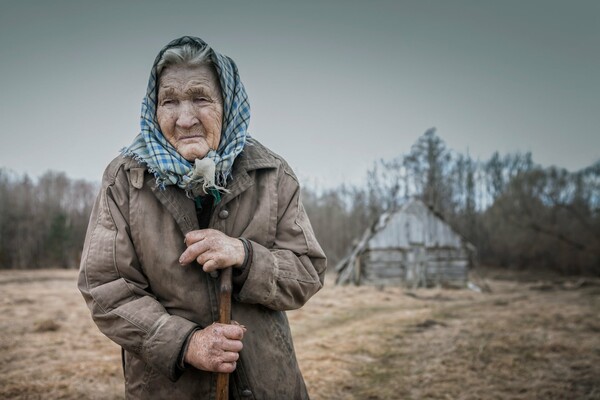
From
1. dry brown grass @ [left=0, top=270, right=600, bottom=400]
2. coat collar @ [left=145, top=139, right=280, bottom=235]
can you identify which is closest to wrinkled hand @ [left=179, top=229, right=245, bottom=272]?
coat collar @ [left=145, top=139, right=280, bottom=235]

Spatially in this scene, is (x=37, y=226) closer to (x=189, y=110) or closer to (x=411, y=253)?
(x=411, y=253)

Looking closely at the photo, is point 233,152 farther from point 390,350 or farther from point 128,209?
point 390,350

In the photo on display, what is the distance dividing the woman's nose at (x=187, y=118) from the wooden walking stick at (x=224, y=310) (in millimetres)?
644

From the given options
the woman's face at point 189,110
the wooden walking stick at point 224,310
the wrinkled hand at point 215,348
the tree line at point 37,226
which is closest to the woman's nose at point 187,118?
the woman's face at point 189,110

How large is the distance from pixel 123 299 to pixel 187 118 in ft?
2.60

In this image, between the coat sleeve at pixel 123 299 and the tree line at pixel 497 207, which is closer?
the coat sleeve at pixel 123 299

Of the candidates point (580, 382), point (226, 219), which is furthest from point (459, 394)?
point (226, 219)

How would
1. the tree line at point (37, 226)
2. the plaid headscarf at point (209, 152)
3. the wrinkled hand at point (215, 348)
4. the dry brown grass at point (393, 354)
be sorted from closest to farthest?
the wrinkled hand at point (215, 348)
the plaid headscarf at point (209, 152)
the dry brown grass at point (393, 354)
the tree line at point (37, 226)

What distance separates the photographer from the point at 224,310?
1566mm

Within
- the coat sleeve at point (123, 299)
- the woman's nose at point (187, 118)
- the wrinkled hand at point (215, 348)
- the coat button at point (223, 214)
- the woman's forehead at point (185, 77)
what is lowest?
the wrinkled hand at point (215, 348)

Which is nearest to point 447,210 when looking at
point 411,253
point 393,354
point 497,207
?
point 497,207

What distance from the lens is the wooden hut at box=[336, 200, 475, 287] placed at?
18766 mm

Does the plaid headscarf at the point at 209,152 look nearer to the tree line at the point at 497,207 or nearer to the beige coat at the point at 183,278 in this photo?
the beige coat at the point at 183,278

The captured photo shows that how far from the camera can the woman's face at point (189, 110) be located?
1.68 meters
